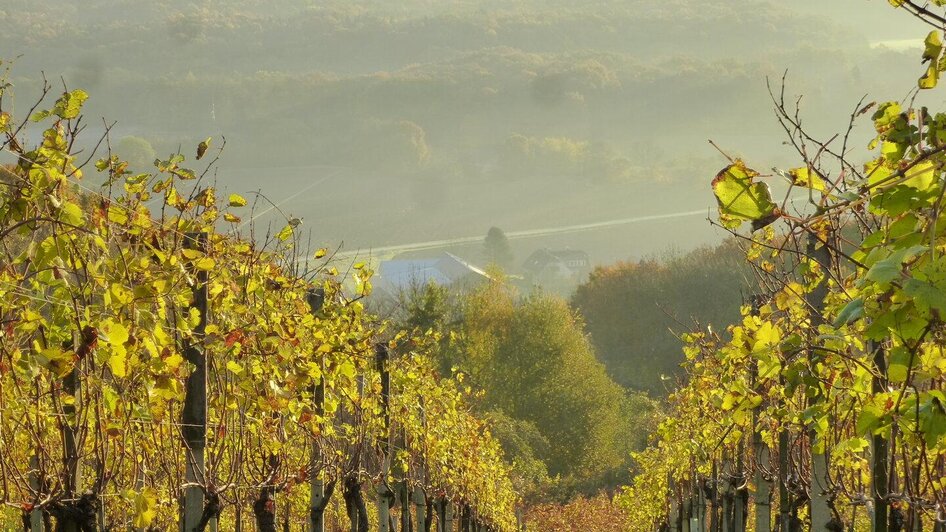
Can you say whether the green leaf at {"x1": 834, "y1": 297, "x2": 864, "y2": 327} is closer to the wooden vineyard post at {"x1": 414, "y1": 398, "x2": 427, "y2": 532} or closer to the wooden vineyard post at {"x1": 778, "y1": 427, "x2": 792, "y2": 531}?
the wooden vineyard post at {"x1": 778, "y1": 427, "x2": 792, "y2": 531}

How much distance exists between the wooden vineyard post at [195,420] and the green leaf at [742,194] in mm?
3902

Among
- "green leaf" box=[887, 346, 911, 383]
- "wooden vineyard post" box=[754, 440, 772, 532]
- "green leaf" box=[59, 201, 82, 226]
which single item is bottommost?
"wooden vineyard post" box=[754, 440, 772, 532]

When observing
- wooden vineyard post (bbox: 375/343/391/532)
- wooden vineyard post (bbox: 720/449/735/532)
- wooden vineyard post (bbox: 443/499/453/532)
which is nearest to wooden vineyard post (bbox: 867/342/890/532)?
wooden vineyard post (bbox: 375/343/391/532)

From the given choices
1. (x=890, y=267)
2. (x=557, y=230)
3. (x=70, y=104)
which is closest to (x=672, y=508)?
(x=70, y=104)

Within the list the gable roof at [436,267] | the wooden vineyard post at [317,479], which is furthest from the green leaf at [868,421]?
Result: the gable roof at [436,267]

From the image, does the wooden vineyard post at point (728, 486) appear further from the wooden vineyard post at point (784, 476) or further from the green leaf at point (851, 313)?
the green leaf at point (851, 313)

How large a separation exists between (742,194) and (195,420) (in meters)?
4.32

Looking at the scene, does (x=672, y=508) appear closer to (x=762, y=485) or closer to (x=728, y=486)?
(x=728, y=486)

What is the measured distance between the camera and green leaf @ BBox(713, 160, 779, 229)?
2186mm

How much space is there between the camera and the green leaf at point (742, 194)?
219 cm

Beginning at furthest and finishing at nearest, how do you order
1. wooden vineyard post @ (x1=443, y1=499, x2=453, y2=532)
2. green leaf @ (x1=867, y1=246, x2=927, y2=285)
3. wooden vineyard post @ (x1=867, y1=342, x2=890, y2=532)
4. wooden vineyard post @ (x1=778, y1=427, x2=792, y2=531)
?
1. wooden vineyard post @ (x1=443, y1=499, x2=453, y2=532)
2. wooden vineyard post @ (x1=778, y1=427, x2=792, y2=531)
3. wooden vineyard post @ (x1=867, y1=342, x2=890, y2=532)
4. green leaf @ (x1=867, y1=246, x2=927, y2=285)

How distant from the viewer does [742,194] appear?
2193mm

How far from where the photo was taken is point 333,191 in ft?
509

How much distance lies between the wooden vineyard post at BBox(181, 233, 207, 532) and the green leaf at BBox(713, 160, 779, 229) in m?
3.90
